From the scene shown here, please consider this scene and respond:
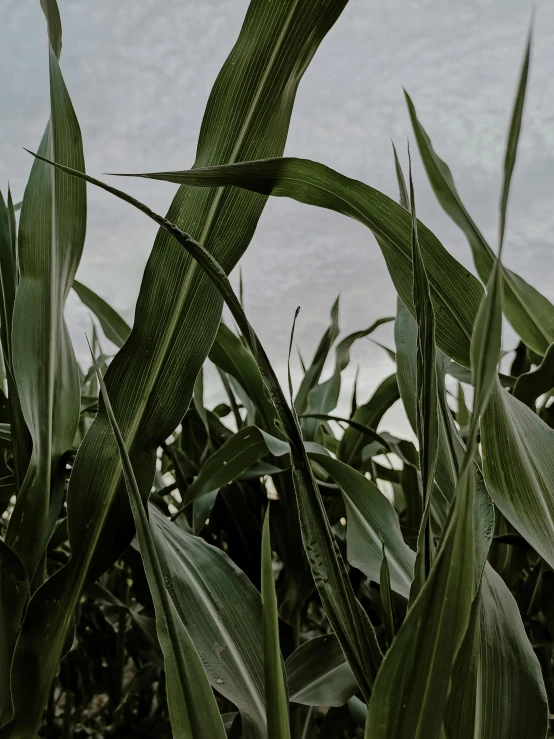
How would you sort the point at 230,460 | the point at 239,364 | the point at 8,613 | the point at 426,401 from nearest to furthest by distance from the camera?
the point at 426,401, the point at 8,613, the point at 230,460, the point at 239,364

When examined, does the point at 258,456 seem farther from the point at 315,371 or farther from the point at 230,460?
the point at 315,371

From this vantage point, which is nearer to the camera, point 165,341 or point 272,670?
point 272,670

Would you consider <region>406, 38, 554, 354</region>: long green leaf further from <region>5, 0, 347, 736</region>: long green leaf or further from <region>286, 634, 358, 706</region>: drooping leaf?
<region>286, 634, 358, 706</region>: drooping leaf

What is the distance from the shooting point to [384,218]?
0.84ft

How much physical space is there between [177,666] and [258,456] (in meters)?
0.23

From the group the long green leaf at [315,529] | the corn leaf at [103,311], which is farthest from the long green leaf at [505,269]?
the corn leaf at [103,311]

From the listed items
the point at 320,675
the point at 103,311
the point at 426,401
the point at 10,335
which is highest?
the point at 103,311

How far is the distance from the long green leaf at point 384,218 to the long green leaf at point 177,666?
120 millimetres

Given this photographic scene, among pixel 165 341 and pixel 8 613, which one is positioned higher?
pixel 165 341

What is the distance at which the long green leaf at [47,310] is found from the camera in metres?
0.32

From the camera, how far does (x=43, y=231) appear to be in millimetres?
348

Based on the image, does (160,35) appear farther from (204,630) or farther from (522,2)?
(204,630)

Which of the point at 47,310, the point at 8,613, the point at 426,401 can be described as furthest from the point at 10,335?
the point at 426,401

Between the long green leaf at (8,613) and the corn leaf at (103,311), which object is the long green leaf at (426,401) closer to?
the long green leaf at (8,613)
